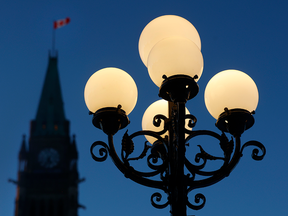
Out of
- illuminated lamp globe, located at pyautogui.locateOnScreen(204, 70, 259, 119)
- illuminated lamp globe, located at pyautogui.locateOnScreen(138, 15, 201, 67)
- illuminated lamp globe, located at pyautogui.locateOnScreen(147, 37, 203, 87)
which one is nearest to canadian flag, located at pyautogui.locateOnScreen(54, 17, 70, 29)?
illuminated lamp globe, located at pyautogui.locateOnScreen(138, 15, 201, 67)

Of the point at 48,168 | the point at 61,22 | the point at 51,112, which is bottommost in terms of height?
the point at 48,168

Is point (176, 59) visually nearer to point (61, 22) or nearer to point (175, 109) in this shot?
point (175, 109)

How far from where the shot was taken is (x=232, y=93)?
11.0 feet

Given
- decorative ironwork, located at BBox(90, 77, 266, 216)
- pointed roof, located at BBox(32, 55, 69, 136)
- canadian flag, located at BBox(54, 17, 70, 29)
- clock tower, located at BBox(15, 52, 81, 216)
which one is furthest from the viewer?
canadian flag, located at BBox(54, 17, 70, 29)

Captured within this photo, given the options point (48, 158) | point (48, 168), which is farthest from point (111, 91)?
point (48, 158)

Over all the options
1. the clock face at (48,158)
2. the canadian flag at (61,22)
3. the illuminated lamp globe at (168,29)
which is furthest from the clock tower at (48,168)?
the illuminated lamp globe at (168,29)

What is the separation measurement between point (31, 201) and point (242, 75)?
44115mm

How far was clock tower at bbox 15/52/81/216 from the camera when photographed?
44844 mm

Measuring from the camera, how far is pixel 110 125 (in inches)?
131

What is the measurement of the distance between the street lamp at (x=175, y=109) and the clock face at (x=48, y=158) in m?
45.1

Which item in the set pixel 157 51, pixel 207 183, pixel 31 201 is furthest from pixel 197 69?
pixel 31 201

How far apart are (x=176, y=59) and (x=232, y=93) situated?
0.53m

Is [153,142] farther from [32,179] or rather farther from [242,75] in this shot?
[32,179]

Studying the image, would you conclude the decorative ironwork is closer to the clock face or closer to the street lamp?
the street lamp
